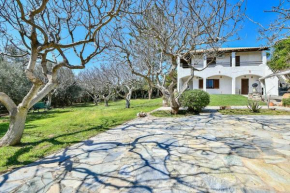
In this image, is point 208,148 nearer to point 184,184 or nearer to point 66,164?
point 184,184

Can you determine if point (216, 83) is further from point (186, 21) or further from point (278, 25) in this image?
point (278, 25)

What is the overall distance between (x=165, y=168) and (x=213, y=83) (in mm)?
22047

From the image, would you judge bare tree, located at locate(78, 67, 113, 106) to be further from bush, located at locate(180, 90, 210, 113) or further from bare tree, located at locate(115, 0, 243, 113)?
bare tree, located at locate(115, 0, 243, 113)

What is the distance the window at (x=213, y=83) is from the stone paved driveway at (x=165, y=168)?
1921 cm

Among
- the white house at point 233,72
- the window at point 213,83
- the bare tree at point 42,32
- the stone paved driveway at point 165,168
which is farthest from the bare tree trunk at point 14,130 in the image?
the window at point 213,83

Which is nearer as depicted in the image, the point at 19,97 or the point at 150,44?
the point at 150,44

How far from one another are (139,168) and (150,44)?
744 cm

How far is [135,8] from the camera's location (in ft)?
19.2

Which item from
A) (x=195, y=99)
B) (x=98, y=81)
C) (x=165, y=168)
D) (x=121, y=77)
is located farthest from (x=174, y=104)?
(x=98, y=81)

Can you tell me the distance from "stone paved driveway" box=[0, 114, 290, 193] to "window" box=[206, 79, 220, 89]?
1921cm

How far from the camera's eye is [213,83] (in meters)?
22.2

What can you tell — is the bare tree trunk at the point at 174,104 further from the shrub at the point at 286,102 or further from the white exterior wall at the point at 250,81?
the white exterior wall at the point at 250,81

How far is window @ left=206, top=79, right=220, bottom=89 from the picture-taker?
22.0m

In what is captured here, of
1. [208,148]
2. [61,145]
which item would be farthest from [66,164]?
[208,148]
